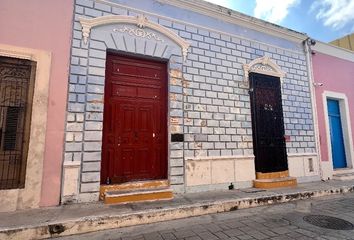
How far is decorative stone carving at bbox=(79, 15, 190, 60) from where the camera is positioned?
4.96 m

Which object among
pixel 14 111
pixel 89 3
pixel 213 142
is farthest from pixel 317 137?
pixel 14 111

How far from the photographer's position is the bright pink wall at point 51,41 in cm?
434

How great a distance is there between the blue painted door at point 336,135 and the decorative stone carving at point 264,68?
298 cm

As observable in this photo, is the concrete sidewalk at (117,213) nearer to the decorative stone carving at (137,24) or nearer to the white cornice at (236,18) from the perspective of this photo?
the decorative stone carving at (137,24)

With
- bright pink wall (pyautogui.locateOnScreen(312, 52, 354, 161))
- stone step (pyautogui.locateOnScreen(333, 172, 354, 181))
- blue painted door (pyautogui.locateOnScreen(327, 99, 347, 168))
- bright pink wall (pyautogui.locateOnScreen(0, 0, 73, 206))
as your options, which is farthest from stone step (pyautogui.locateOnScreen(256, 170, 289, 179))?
bright pink wall (pyautogui.locateOnScreen(0, 0, 73, 206))

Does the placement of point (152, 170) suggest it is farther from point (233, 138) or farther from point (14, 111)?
point (14, 111)

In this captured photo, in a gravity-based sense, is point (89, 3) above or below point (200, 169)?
above

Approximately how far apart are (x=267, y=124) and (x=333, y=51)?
4803mm

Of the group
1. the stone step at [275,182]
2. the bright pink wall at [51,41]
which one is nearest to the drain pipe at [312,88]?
the stone step at [275,182]

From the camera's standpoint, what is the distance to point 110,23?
5.25 meters

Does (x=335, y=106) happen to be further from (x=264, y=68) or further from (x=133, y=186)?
(x=133, y=186)

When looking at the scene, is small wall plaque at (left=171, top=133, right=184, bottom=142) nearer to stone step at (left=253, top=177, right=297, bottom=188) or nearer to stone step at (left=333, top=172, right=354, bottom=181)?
stone step at (left=253, top=177, right=297, bottom=188)

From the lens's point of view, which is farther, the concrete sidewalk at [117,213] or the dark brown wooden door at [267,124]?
the dark brown wooden door at [267,124]

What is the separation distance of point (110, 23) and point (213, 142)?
3.80 meters
